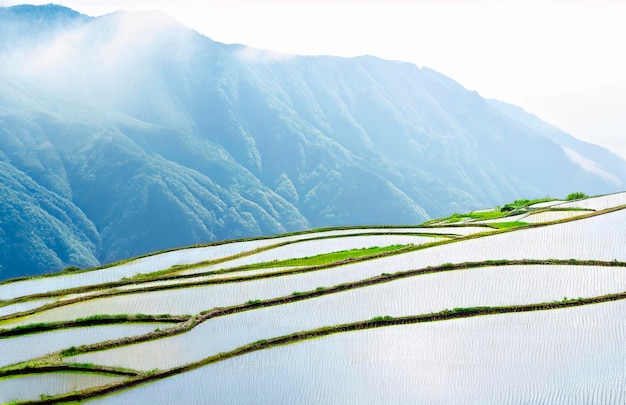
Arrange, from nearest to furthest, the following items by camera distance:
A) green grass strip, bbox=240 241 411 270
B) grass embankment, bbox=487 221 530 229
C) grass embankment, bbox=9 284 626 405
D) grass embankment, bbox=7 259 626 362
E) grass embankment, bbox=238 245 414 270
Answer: grass embankment, bbox=9 284 626 405 → grass embankment, bbox=7 259 626 362 → grass embankment, bbox=238 245 414 270 → green grass strip, bbox=240 241 411 270 → grass embankment, bbox=487 221 530 229

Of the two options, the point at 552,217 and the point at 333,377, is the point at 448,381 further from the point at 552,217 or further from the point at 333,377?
the point at 552,217

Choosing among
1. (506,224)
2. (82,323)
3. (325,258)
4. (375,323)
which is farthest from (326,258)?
(82,323)

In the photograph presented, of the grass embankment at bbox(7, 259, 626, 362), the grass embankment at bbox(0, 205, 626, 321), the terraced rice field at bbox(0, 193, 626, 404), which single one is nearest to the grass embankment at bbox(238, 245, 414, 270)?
the terraced rice field at bbox(0, 193, 626, 404)

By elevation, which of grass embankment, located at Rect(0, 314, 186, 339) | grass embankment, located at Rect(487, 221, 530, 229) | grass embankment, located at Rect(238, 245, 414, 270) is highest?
grass embankment, located at Rect(487, 221, 530, 229)

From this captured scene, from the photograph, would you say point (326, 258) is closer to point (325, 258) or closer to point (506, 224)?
point (325, 258)

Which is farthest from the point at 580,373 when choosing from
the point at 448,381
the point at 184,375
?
the point at 184,375

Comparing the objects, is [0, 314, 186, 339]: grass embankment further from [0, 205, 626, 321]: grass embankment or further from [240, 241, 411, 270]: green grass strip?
[240, 241, 411, 270]: green grass strip

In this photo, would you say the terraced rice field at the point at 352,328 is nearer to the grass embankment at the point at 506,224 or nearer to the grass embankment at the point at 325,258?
the grass embankment at the point at 325,258

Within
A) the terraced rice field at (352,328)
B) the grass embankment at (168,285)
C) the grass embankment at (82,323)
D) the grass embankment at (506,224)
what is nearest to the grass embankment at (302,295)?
the terraced rice field at (352,328)
